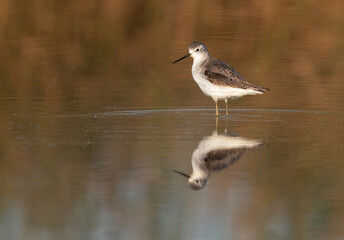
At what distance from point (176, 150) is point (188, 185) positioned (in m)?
1.59

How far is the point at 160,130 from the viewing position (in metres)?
10.2

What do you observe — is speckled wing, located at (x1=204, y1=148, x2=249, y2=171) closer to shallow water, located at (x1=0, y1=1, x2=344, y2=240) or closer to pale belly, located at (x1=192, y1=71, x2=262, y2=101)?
shallow water, located at (x1=0, y1=1, x2=344, y2=240)

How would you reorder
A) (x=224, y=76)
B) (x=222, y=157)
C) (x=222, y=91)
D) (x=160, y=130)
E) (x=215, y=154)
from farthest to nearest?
1. (x=224, y=76)
2. (x=222, y=91)
3. (x=160, y=130)
4. (x=215, y=154)
5. (x=222, y=157)

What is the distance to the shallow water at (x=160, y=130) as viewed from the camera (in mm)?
6367

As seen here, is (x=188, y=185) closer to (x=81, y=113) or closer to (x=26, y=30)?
(x=81, y=113)

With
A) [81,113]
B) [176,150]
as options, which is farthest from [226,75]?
[176,150]

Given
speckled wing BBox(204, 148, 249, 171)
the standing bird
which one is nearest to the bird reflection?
speckled wing BBox(204, 148, 249, 171)

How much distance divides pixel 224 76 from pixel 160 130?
185 centimetres

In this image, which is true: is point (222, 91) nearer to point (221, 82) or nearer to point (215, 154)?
point (221, 82)

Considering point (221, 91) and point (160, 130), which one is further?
point (221, 91)

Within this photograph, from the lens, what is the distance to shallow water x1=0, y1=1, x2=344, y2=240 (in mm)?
6367

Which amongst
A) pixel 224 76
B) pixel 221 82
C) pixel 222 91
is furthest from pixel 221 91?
pixel 224 76

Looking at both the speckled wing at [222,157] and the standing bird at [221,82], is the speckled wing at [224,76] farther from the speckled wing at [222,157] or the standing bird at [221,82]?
the speckled wing at [222,157]

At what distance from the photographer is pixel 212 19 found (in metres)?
21.8
